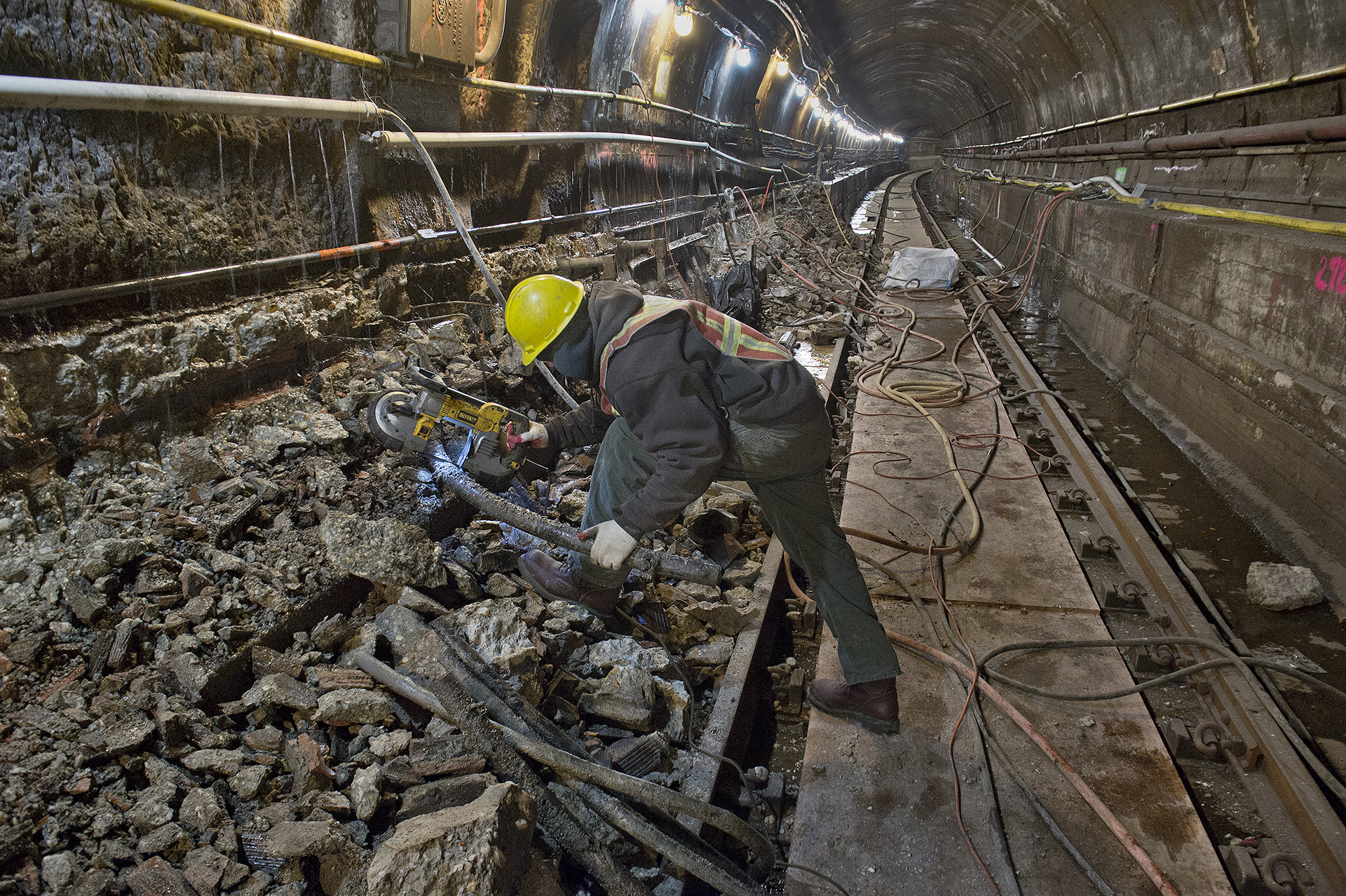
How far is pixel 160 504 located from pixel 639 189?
8.42 m

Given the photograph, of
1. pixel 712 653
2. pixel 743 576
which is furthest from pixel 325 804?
pixel 743 576

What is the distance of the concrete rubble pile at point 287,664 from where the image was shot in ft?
6.30

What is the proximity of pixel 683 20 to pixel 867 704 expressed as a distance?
1027 centimetres

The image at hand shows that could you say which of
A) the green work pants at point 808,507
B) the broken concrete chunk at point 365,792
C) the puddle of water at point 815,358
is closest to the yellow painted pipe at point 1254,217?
the puddle of water at point 815,358

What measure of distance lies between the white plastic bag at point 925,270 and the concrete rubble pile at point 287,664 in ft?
25.2

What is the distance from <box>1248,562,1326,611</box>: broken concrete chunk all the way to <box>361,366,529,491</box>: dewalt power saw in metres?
3.83

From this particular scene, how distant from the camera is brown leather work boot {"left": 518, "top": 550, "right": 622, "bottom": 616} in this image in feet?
10.8

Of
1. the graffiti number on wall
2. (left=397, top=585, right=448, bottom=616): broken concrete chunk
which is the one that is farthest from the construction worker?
the graffiti number on wall

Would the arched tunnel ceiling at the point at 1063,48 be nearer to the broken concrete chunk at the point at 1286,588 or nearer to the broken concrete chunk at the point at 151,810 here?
the broken concrete chunk at the point at 1286,588

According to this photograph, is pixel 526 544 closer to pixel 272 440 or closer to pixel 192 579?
pixel 272 440

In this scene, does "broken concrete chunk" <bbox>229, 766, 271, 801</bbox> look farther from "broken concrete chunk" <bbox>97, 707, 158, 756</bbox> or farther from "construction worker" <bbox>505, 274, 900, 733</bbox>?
"construction worker" <bbox>505, 274, 900, 733</bbox>

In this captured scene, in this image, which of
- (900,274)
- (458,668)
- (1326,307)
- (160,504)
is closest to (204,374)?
(160,504)

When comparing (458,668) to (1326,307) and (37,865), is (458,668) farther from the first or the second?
(1326,307)

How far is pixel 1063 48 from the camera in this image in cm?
1362
